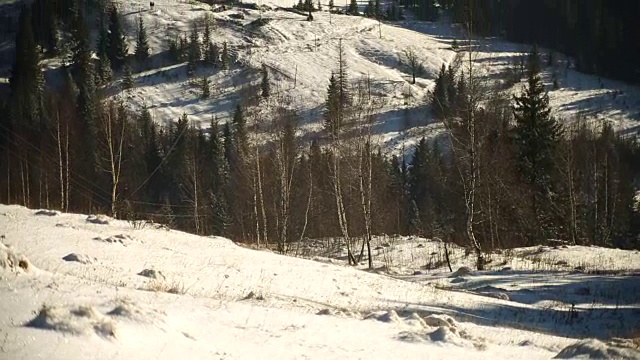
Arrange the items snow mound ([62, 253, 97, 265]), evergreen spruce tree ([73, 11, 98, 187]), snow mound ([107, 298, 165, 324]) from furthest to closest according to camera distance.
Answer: evergreen spruce tree ([73, 11, 98, 187]), snow mound ([62, 253, 97, 265]), snow mound ([107, 298, 165, 324])

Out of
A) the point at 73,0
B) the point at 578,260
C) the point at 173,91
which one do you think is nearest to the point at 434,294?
the point at 578,260

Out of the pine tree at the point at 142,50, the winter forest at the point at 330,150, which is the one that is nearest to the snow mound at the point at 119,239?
the winter forest at the point at 330,150

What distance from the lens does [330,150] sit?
24.6m

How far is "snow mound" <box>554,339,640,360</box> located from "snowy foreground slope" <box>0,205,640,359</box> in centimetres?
3

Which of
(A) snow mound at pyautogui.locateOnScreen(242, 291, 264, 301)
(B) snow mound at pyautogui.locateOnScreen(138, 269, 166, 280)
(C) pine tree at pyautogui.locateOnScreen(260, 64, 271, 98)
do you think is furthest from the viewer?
(C) pine tree at pyautogui.locateOnScreen(260, 64, 271, 98)

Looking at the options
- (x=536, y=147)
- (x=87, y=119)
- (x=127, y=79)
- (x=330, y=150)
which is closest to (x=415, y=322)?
(x=330, y=150)

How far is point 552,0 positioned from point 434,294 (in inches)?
5200

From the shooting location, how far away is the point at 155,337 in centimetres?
504

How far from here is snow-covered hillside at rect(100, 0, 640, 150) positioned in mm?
85250

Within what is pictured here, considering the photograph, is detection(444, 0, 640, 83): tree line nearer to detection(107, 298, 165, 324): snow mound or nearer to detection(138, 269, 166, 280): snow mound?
detection(138, 269, 166, 280): snow mound

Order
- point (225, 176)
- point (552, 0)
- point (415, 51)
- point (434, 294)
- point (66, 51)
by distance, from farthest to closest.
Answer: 1. point (552, 0)
2. point (415, 51)
3. point (66, 51)
4. point (225, 176)
5. point (434, 294)

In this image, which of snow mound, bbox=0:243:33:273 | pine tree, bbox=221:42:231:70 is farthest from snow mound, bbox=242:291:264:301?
pine tree, bbox=221:42:231:70

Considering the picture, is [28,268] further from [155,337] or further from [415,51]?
[415,51]

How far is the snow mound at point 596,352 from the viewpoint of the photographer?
632 cm
